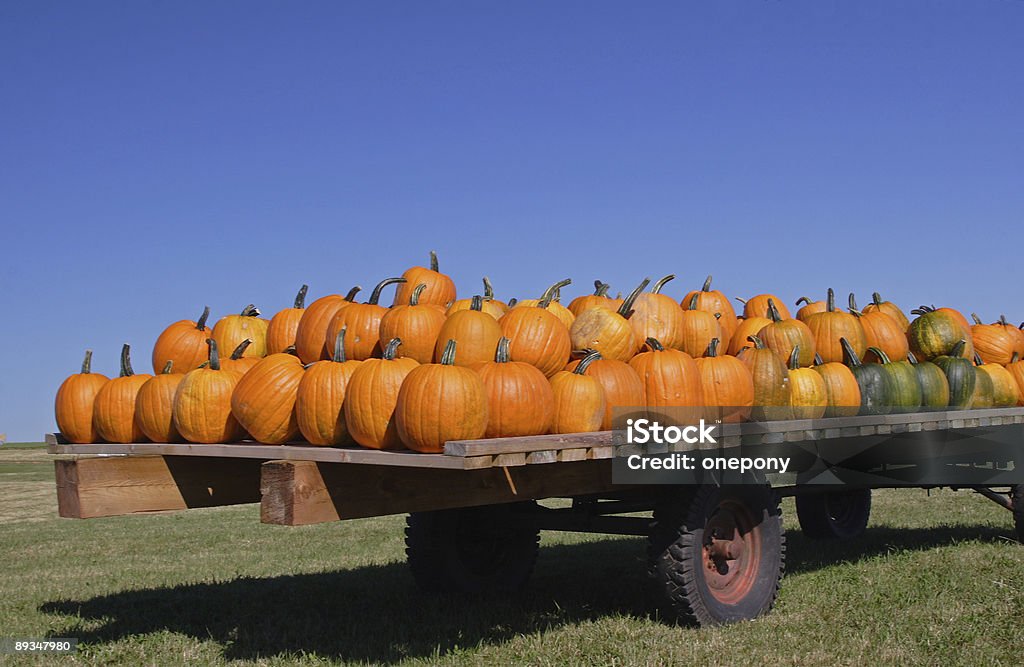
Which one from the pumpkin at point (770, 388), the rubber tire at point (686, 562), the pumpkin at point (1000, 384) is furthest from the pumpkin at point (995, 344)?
the rubber tire at point (686, 562)

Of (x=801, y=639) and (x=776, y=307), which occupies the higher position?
(x=776, y=307)

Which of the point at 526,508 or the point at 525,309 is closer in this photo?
the point at 525,309

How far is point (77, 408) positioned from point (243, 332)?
3.61 ft

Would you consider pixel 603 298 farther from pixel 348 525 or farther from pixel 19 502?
pixel 19 502

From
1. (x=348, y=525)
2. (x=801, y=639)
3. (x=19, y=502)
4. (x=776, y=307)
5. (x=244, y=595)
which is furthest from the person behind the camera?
(x=19, y=502)

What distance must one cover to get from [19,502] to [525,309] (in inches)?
693

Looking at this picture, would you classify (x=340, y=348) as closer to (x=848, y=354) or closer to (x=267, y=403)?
(x=267, y=403)

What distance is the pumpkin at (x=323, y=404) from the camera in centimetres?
487

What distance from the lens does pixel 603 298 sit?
21.9 feet

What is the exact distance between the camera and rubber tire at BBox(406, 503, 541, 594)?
269 inches

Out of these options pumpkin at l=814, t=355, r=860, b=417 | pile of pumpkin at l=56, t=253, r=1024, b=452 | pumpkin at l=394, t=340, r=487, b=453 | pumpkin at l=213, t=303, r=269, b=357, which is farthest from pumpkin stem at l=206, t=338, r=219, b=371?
pumpkin at l=814, t=355, r=860, b=417

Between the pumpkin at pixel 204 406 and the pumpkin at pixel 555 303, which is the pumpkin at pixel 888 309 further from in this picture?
the pumpkin at pixel 204 406

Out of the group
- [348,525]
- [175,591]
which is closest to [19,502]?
[348,525]

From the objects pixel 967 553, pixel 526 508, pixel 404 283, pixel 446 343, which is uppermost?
pixel 404 283
